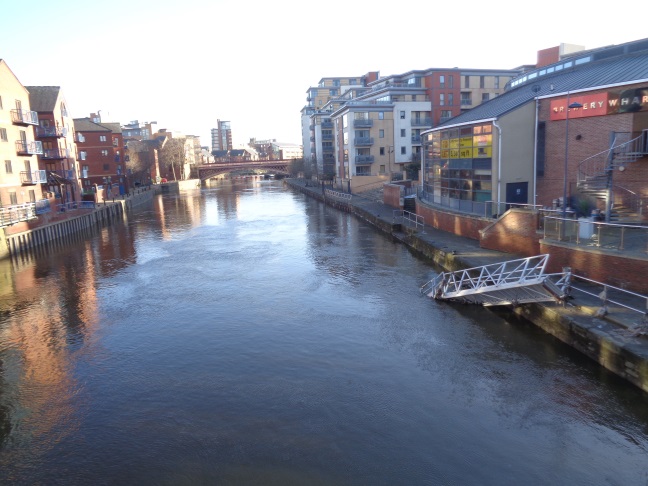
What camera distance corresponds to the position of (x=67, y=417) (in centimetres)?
1220

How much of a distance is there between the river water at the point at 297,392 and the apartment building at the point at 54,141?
94.6 feet

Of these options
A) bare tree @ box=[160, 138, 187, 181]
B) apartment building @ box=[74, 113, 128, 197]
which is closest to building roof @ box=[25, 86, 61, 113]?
apartment building @ box=[74, 113, 128, 197]

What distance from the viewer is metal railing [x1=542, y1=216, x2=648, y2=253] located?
14883 mm

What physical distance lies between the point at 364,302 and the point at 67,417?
453 inches

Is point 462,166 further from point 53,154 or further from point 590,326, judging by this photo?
point 53,154

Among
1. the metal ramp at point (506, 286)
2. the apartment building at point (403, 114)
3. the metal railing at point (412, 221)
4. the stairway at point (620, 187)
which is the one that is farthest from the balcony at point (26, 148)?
the stairway at point (620, 187)

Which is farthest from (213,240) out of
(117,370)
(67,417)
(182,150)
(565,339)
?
(182,150)

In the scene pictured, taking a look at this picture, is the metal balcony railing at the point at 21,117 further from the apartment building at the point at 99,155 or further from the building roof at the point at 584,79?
the building roof at the point at 584,79

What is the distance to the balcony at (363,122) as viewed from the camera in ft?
204

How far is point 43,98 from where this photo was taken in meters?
50.3

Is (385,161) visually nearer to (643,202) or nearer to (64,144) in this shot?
(64,144)

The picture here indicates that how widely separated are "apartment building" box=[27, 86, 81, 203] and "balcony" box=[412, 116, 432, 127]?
4203 cm

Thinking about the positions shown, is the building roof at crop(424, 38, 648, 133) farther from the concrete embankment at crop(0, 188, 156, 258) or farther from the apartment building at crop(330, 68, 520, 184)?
the apartment building at crop(330, 68, 520, 184)

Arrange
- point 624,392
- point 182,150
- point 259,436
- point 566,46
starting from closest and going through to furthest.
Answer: point 259,436 < point 624,392 < point 566,46 < point 182,150
